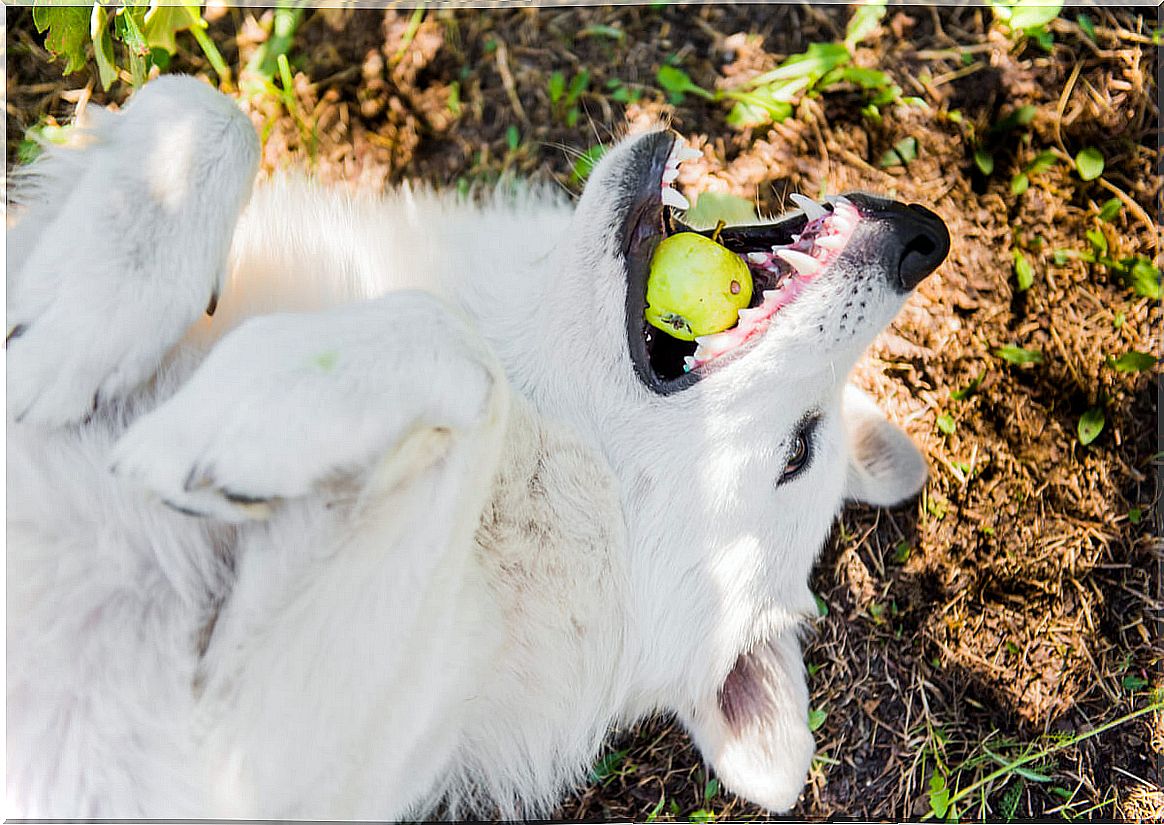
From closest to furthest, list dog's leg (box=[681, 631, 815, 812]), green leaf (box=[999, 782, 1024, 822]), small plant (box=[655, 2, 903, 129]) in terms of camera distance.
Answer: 1. dog's leg (box=[681, 631, 815, 812])
2. green leaf (box=[999, 782, 1024, 822])
3. small plant (box=[655, 2, 903, 129])

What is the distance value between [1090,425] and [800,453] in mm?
1610

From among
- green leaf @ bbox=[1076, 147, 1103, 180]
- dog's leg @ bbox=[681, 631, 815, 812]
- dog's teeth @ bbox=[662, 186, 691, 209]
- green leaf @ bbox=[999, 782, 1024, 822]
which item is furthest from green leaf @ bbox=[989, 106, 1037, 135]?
green leaf @ bbox=[999, 782, 1024, 822]

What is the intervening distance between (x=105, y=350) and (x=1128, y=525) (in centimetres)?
333

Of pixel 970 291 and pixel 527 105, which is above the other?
pixel 527 105

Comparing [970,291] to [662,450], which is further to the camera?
[970,291]

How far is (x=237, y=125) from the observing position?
2059 mm

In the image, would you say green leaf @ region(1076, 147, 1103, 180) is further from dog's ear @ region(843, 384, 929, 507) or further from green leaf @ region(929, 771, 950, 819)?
green leaf @ region(929, 771, 950, 819)

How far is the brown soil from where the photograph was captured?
3.26 metres

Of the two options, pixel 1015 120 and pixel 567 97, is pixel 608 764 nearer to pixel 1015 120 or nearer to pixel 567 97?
pixel 567 97

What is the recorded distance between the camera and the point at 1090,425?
331 cm

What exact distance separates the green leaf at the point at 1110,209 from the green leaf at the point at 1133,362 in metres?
0.51

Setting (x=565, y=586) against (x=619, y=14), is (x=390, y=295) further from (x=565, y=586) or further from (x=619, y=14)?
(x=619, y=14)

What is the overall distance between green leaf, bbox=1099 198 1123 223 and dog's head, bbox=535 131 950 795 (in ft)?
5.14

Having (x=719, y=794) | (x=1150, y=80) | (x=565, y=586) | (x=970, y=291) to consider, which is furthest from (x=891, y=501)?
(x=1150, y=80)
